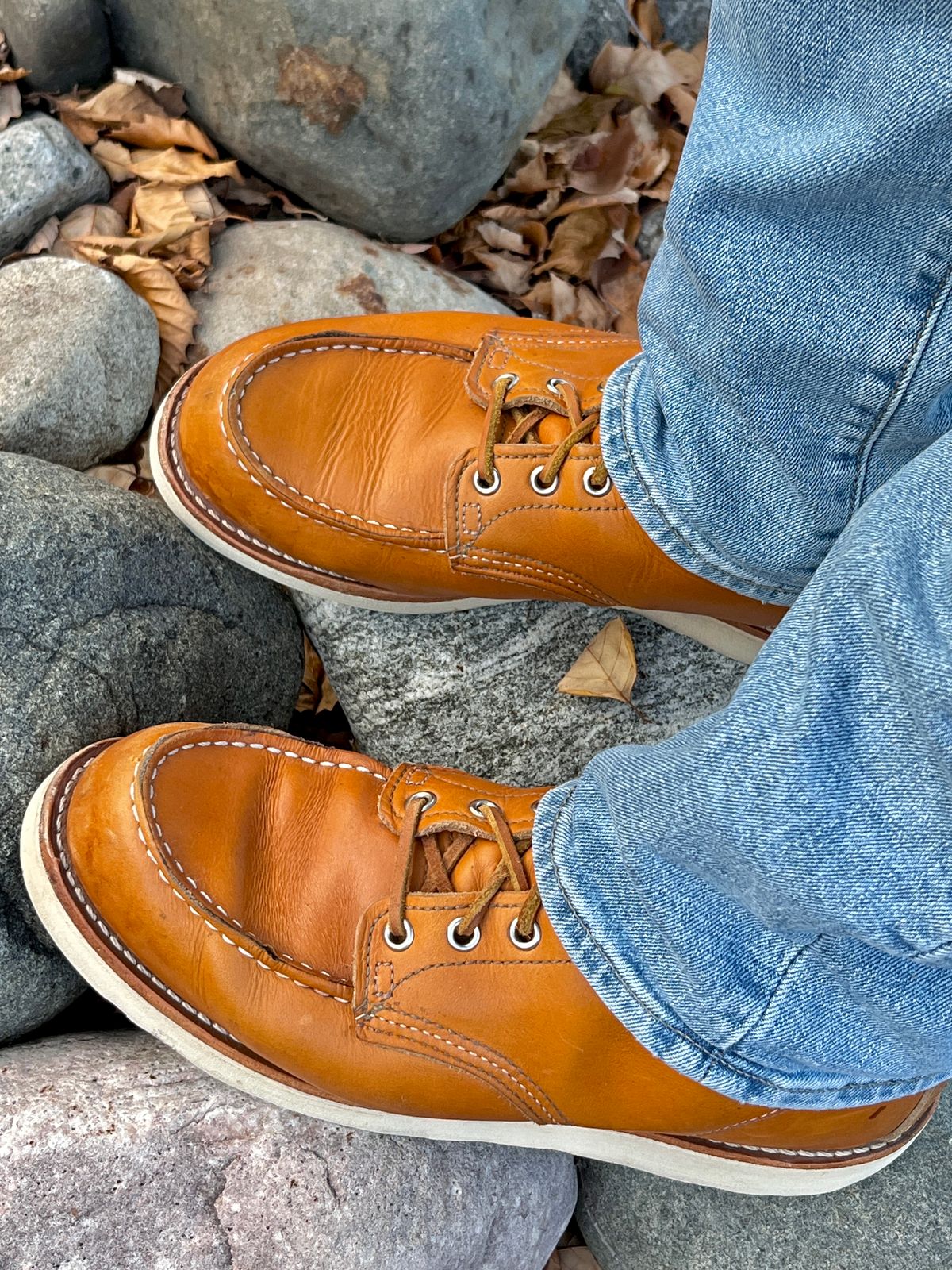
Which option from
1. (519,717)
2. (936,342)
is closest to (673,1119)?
(519,717)

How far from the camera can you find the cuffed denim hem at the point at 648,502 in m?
1.67

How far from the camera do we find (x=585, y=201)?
302 cm

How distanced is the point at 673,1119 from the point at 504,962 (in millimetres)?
354

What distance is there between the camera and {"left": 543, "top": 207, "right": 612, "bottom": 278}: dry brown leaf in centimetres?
300

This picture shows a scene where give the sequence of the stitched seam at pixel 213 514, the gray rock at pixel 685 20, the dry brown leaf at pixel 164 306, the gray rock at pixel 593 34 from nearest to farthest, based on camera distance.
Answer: the stitched seam at pixel 213 514
the dry brown leaf at pixel 164 306
the gray rock at pixel 593 34
the gray rock at pixel 685 20

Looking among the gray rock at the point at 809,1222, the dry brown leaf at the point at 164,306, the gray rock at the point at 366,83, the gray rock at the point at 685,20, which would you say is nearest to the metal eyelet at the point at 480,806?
the gray rock at the point at 809,1222

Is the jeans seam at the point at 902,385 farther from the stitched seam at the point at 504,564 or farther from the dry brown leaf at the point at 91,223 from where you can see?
the dry brown leaf at the point at 91,223

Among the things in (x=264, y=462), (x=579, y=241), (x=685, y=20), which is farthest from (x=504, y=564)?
(x=685, y=20)

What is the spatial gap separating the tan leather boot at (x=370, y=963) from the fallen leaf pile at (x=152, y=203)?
1.20 m

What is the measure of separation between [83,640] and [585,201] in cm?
204

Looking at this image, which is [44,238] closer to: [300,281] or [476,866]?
[300,281]

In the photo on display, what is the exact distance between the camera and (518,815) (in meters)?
1.67

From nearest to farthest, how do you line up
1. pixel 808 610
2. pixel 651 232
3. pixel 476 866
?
1. pixel 808 610
2. pixel 476 866
3. pixel 651 232

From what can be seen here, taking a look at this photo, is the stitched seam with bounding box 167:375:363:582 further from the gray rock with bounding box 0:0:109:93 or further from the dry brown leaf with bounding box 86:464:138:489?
the gray rock with bounding box 0:0:109:93
